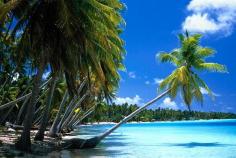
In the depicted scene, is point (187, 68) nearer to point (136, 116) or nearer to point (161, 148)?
→ point (161, 148)

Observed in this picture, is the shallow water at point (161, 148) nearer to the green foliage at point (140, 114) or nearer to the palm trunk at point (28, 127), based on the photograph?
the palm trunk at point (28, 127)

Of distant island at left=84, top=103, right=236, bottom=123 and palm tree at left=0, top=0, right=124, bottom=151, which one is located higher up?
distant island at left=84, top=103, right=236, bottom=123

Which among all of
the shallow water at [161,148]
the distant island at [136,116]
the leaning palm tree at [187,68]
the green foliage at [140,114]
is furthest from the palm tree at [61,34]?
the green foliage at [140,114]

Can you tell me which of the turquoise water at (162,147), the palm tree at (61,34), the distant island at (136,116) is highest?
the distant island at (136,116)

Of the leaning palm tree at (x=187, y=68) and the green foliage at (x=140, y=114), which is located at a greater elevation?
the green foliage at (x=140, y=114)

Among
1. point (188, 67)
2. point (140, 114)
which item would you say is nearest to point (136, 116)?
point (140, 114)

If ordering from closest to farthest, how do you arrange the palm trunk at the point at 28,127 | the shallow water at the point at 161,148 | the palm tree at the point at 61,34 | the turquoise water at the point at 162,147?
the palm tree at the point at 61,34 < the palm trunk at the point at 28,127 < the shallow water at the point at 161,148 < the turquoise water at the point at 162,147

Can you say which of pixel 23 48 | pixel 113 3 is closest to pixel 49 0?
pixel 23 48

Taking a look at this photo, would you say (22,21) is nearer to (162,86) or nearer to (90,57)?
(90,57)

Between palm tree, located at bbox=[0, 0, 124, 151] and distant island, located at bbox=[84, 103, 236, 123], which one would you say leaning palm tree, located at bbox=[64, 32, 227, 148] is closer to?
palm tree, located at bbox=[0, 0, 124, 151]

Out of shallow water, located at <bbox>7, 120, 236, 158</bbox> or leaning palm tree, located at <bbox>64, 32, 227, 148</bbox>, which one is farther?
leaning palm tree, located at <bbox>64, 32, 227, 148</bbox>

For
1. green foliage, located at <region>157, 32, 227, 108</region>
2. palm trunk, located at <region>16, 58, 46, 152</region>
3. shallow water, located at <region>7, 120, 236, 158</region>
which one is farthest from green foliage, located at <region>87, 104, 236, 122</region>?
palm trunk, located at <region>16, 58, 46, 152</region>

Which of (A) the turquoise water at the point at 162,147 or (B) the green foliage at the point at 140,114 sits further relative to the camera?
(B) the green foliage at the point at 140,114

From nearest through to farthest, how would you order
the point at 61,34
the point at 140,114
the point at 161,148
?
the point at 61,34 < the point at 161,148 < the point at 140,114
